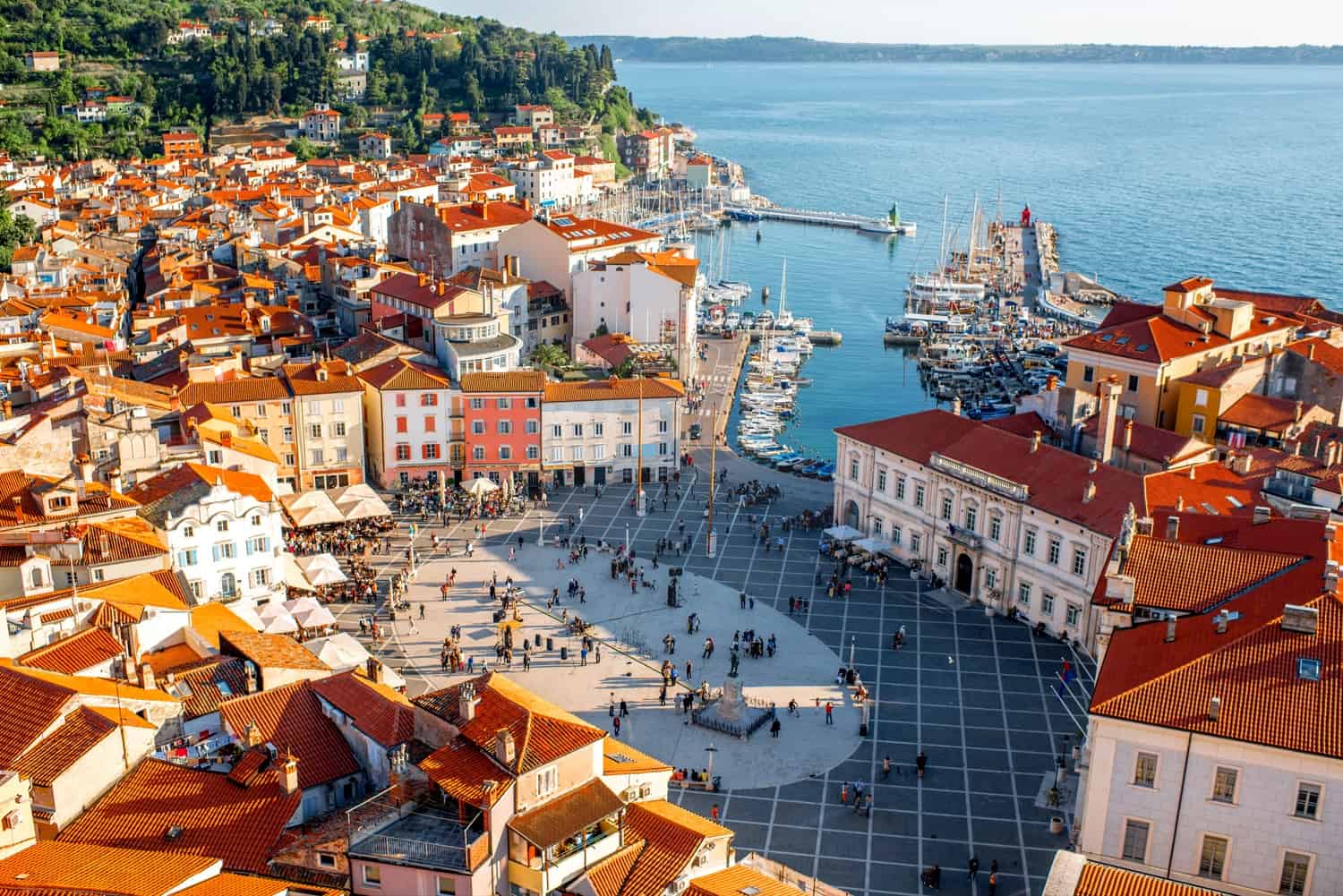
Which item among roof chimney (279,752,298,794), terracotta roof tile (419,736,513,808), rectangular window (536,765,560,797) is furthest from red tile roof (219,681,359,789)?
rectangular window (536,765,560,797)

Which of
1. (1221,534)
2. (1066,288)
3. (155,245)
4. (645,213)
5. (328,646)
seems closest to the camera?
(1221,534)

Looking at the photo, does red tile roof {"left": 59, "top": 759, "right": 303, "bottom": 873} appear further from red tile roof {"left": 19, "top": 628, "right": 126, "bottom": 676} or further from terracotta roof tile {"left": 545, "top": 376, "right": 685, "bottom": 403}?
terracotta roof tile {"left": 545, "top": 376, "right": 685, "bottom": 403}

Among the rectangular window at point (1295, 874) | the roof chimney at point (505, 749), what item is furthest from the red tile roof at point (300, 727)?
the rectangular window at point (1295, 874)

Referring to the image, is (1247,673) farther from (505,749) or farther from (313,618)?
(313,618)

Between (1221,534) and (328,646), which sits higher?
(1221,534)

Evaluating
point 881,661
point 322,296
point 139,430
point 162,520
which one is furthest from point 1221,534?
point 322,296

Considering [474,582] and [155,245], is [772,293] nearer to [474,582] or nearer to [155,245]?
[155,245]

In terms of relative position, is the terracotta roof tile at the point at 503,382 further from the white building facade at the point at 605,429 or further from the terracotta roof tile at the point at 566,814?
the terracotta roof tile at the point at 566,814
